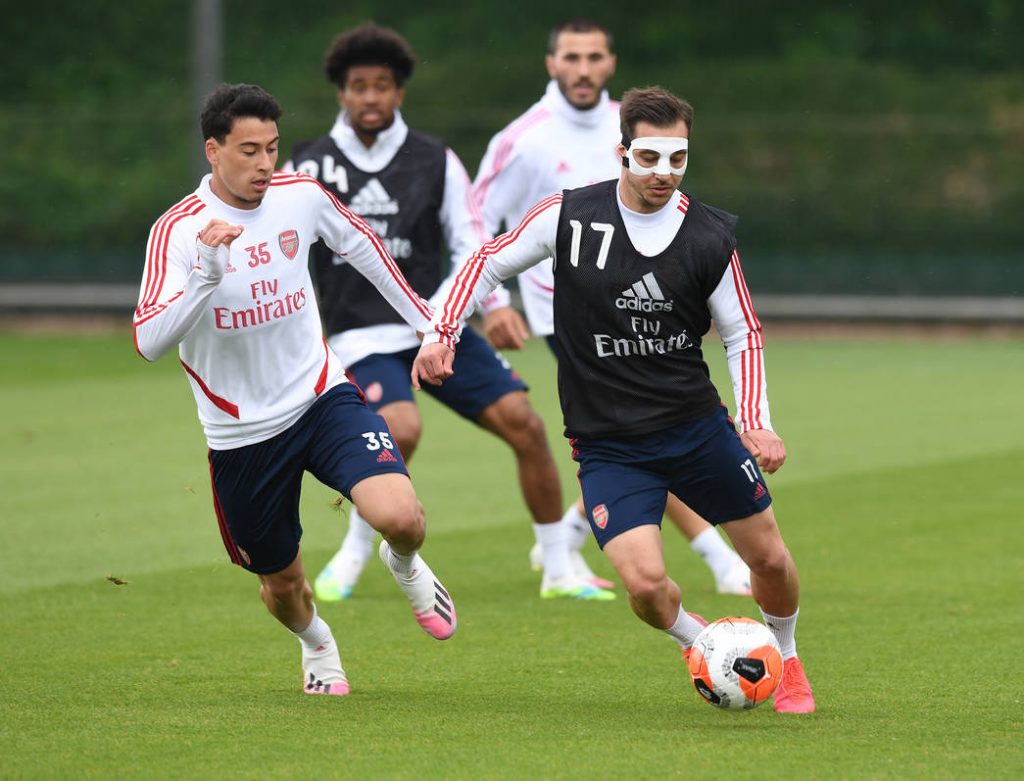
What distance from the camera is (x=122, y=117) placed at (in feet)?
98.1

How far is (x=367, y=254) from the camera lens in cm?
671

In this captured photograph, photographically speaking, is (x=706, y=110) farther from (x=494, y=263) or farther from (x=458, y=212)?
(x=494, y=263)

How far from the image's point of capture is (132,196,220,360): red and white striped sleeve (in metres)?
5.74

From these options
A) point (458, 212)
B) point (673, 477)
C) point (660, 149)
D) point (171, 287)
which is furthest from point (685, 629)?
point (458, 212)

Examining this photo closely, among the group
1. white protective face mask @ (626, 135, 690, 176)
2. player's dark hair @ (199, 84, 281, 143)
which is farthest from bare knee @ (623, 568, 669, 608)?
player's dark hair @ (199, 84, 281, 143)

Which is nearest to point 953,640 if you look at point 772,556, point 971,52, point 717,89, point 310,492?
point 772,556

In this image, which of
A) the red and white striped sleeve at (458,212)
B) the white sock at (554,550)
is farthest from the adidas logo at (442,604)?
the red and white striped sleeve at (458,212)

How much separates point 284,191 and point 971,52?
2672cm

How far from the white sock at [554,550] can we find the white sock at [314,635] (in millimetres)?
2313

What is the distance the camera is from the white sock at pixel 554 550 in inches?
341

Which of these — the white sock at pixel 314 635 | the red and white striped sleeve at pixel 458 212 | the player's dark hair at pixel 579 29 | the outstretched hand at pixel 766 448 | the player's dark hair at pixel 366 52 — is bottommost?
the white sock at pixel 314 635

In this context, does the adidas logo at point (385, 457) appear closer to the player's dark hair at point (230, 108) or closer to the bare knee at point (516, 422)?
the player's dark hair at point (230, 108)

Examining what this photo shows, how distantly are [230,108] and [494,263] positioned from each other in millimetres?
1052

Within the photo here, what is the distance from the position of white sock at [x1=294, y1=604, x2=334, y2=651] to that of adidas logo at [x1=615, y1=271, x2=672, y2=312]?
1625mm
